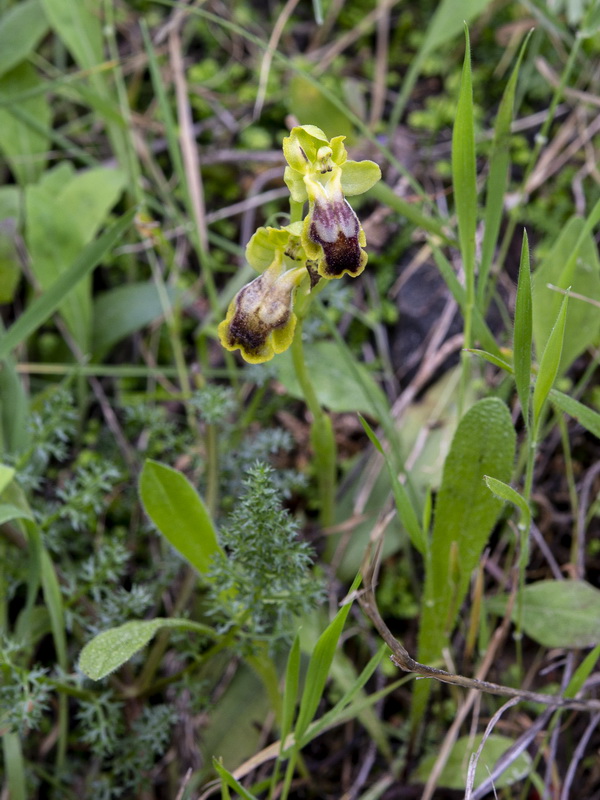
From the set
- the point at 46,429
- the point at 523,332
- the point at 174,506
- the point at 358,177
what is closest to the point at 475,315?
the point at 523,332

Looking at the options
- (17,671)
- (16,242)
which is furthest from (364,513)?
(16,242)

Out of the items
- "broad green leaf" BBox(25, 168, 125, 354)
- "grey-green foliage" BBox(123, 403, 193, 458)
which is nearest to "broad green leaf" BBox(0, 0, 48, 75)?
"broad green leaf" BBox(25, 168, 125, 354)

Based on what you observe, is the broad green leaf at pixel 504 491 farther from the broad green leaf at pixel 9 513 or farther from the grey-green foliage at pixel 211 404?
the broad green leaf at pixel 9 513

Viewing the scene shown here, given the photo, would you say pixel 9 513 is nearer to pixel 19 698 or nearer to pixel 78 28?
pixel 19 698

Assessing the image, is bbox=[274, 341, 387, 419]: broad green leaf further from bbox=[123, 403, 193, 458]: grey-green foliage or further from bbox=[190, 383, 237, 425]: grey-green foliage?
bbox=[123, 403, 193, 458]: grey-green foliage

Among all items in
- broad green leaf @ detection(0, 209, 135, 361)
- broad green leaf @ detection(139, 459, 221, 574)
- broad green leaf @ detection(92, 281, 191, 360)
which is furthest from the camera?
broad green leaf @ detection(92, 281, 191, 360)

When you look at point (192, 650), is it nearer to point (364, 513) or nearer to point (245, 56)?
point (364, 513)
